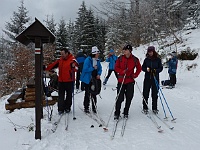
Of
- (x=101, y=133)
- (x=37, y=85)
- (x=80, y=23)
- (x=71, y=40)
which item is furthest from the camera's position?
(x=71, y=40)

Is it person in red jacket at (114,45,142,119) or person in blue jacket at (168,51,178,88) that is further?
person in blue jacket at (168,51,178,88)

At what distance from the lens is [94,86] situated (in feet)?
20.7

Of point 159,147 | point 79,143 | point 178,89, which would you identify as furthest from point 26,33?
point 178,89

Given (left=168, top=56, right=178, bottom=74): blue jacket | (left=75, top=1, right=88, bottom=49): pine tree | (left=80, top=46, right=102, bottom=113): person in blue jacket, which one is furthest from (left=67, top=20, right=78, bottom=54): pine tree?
(left=80, top=46, right=102, bottom=113): person in blue jacket

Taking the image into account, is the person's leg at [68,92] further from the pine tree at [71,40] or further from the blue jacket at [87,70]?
the pine tree at [71,40]

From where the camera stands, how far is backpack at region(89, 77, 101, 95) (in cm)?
630

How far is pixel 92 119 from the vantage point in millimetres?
5969

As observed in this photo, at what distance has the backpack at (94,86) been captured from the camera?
6.30m

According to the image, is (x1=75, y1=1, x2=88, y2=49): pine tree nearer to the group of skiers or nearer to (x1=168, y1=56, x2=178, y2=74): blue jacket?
(x1=168, y1=56, x2=178, y2=74): blue jacket

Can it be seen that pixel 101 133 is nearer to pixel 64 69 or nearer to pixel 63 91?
pixel 63 91

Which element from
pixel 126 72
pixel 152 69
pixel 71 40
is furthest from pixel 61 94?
pixel 71 40

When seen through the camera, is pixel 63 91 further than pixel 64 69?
Yes

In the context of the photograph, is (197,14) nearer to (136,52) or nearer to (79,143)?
(136,52)

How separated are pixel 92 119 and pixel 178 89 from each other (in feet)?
21.4
